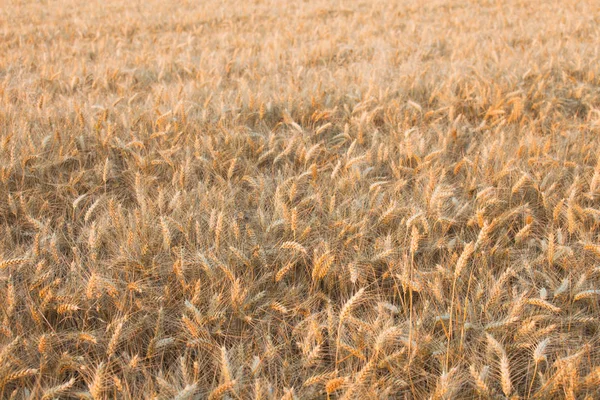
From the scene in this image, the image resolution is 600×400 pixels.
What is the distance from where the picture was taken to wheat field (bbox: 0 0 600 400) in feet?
4.50

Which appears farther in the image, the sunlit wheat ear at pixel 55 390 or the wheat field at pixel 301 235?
the wheat field at pixel 301 235

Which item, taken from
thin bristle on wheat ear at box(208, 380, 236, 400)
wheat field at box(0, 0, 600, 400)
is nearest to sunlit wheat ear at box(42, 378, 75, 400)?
wheat field at box(0, 0, 600, 400)

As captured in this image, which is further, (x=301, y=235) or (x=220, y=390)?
(x=301, y=235)

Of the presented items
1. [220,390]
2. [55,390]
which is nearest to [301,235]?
[220,390]

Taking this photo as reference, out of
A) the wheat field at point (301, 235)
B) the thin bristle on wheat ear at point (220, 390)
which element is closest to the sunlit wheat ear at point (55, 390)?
the wheat field at point (301, 235)

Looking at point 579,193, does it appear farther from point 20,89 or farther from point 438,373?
point 20,89

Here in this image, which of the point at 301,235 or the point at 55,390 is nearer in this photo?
the point at 55,390

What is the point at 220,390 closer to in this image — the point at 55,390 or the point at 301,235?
the point at 55,390

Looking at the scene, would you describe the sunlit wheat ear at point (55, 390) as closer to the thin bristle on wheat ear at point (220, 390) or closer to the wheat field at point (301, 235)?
the wheat field at point (301, 235)

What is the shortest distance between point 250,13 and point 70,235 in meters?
5.85

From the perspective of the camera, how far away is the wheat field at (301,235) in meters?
1.37

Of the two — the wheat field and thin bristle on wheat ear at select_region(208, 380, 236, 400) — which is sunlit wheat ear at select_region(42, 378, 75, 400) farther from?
thin bristle on wheat ear at select_region(208, 380, 236, 400)

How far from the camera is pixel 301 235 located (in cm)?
180

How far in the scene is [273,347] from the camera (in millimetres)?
1416
